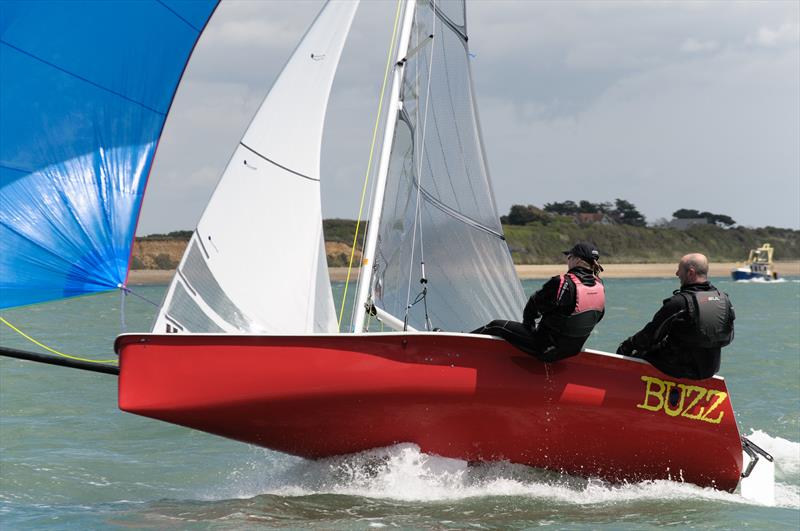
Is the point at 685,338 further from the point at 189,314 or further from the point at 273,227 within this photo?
the point at 189,314

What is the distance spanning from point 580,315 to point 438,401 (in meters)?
0.94

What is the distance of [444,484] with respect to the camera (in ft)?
20.5

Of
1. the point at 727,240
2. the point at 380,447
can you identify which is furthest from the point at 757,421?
the point at 727,240

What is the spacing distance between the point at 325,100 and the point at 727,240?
102 meters

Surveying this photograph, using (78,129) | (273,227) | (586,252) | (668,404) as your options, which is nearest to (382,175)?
(273,227)

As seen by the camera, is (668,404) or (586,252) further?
(668,404)

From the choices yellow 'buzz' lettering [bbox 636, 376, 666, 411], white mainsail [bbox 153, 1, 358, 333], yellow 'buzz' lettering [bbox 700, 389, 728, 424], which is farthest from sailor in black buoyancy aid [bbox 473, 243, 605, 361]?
white mainsail [bbox 153, 1, 358, 333]

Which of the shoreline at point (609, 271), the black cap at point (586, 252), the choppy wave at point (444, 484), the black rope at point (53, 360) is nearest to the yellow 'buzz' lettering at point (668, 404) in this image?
the choppy wave at point (444, 484)

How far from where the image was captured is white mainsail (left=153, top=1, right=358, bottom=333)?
6.24 meters

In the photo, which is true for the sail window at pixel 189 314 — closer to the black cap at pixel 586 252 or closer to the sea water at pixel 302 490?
the sea water at pixel 302 490

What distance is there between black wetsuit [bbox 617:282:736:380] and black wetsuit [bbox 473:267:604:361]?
419mm

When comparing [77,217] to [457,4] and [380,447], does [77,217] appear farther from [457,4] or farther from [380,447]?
[457,4]

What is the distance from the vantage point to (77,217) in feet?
19.8

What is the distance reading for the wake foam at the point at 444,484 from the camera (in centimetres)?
624
